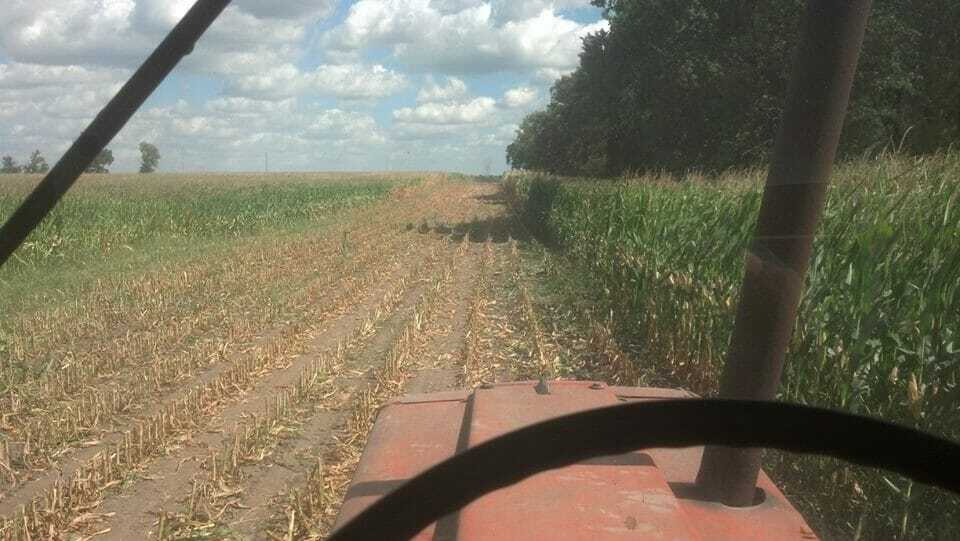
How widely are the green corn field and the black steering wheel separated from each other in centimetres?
351

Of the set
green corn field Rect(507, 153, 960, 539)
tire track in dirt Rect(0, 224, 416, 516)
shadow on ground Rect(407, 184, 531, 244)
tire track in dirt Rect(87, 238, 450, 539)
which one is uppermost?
green corn field Rect(507, 153, 960, 539)

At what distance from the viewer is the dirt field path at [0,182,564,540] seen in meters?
5.36

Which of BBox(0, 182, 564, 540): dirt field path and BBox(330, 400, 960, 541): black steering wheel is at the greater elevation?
BBox(330, 400, 960, 541): black steering wheel

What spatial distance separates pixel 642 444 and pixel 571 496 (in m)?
0.79

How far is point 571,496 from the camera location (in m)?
1.65

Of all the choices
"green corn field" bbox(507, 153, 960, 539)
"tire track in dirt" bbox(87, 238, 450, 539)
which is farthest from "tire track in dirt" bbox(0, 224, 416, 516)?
"green corn field" bbox(507, 153, 960, 539)

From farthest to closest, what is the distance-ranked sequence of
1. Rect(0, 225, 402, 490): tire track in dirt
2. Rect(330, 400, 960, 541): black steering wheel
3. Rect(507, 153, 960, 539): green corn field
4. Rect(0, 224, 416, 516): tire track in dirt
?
Rect(0, 225, 402, 490): tire track in dirt, Rect(0, 224, 416, 516): tire track in dirt, Rect(507, 153, 960, 539): green corn field, Rect(330, 400, 960, 541): black steering wheel

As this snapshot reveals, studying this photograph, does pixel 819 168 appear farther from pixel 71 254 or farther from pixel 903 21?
pixel 903 21

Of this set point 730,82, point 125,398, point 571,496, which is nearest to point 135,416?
point 125,398

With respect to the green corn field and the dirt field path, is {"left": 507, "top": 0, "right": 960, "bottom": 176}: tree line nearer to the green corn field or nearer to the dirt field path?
the dirt field path

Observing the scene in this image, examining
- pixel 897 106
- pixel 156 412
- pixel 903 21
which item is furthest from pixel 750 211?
pixel 903 21

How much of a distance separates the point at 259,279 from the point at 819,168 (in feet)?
45.9

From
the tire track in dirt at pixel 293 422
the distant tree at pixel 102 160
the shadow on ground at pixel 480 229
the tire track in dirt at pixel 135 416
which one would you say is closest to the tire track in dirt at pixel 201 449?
the tire track in dirt at pixel 293 422

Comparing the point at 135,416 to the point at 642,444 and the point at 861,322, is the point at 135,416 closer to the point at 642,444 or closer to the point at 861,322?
the point at 861,322
